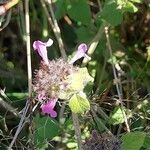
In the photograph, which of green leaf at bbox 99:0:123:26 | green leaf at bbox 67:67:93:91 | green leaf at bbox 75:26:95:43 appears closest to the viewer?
green leaf at bbox 67:67:93:91

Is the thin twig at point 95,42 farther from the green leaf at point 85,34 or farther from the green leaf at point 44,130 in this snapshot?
the green leaf at point 44,130

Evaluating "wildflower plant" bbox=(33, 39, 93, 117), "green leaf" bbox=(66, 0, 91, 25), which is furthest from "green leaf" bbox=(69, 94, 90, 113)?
"green leaf" bbox=(66, 0, 91, 25)

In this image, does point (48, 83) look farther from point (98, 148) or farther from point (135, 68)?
point (135, 68)

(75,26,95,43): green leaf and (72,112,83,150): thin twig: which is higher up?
(75,26,95,43): green leaf

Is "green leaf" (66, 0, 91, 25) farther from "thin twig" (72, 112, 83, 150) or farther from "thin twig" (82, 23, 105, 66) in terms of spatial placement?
"thin twig" (72, 112, 83, 150)

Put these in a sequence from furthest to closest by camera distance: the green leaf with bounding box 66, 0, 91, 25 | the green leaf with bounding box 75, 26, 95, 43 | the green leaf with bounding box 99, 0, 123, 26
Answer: the green leaf with bounding box 75, 26, 95, 43 → the green leaf with bounding box 66, 0, 91, 25 → the green leaf with bounding box 99, 0, 123, 26

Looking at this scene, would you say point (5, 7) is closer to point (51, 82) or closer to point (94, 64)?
point (51, 82)
